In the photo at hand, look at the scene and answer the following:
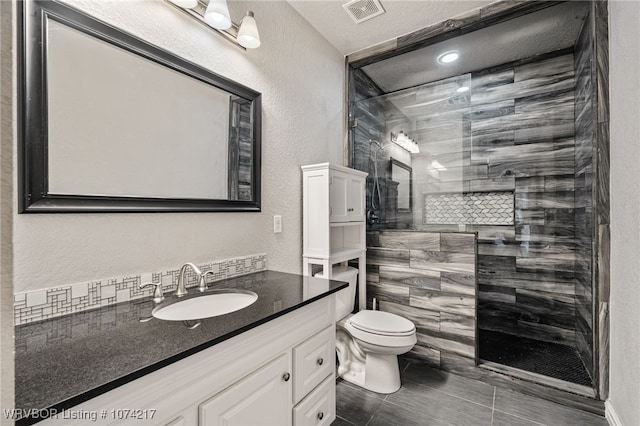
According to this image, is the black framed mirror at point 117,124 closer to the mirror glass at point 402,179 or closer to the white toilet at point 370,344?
the white toilet at point 370,344

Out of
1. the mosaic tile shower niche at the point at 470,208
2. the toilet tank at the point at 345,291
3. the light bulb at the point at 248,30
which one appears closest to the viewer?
the light bulb at the point at 248,30

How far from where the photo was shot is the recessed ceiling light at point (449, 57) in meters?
2.53

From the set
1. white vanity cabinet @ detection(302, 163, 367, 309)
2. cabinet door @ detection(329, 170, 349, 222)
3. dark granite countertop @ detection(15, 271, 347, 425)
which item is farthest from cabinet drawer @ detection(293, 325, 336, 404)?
cabinet door @ detection(329, 170, 349, 222)

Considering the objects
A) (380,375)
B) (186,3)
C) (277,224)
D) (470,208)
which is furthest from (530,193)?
(186,3)

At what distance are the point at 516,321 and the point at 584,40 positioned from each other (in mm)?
2448

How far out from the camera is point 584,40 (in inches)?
85.0

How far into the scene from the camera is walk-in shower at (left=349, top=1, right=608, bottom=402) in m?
2.19

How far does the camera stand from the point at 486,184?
292 cm

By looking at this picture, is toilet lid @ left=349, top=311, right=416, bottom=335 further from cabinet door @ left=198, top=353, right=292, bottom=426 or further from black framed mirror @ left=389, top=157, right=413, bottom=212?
black framed mirror @ left=389, top=157, right=413, bottom=212

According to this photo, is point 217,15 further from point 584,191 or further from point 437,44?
point 584,191

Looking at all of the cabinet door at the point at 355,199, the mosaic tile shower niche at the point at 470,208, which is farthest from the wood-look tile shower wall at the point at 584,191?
the cabinet door at the point at 355,199

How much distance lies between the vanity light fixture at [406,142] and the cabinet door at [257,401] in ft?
7.67

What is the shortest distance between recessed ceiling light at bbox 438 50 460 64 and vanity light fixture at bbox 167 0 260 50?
1.80 metres

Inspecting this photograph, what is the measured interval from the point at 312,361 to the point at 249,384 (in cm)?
39
